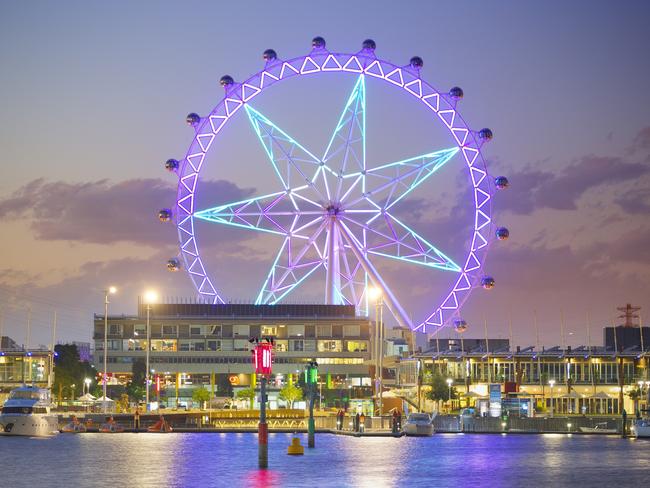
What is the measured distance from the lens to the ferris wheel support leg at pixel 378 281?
Answer: 13125 centimetres

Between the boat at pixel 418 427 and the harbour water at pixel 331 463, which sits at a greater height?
the boat at pixel 418 427

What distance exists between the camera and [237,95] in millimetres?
122312

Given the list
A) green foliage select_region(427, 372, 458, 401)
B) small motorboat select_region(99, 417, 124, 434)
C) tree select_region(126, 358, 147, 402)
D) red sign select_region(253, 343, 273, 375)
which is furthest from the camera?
tree select_region(126, 358, 147, 402)

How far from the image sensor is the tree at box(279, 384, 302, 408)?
17596 centimetres

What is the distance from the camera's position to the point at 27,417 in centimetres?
10119

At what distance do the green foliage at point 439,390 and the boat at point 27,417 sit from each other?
6283 centimetres

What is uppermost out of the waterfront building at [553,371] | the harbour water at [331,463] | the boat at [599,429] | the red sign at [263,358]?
the waterfront building at [553,371]

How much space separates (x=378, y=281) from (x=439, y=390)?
2491 centimetres

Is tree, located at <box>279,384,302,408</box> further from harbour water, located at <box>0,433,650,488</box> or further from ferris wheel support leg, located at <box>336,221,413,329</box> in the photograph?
harbour water, located at <box>0,433,650,488</box>

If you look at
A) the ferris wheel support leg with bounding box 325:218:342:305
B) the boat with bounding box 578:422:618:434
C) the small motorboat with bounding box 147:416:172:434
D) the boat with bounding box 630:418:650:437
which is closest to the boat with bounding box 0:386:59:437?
the small motorboat with bounding box 147:416:172:434

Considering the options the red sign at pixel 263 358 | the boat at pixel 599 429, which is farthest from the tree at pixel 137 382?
the red sign at pixel 263 358

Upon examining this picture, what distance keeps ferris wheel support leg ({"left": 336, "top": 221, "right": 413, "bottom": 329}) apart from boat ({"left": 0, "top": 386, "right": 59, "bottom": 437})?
3922 cm

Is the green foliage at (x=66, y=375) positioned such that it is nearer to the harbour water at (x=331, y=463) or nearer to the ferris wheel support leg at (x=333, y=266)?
the ferris wheel support leg at (x=333, y=266)

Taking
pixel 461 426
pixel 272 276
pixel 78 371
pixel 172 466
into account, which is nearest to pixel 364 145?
pixel 272 276
